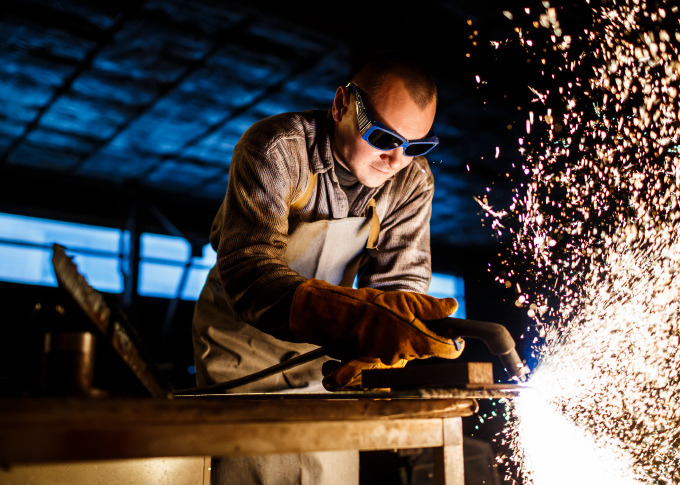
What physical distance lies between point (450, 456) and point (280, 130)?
3.74 feet

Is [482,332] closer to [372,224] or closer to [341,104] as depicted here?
[372,224]

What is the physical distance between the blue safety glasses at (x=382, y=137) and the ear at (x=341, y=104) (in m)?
0.07

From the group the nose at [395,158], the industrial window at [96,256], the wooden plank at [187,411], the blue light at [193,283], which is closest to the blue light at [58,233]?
the industrial window at [96,256]

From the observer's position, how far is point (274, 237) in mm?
1603

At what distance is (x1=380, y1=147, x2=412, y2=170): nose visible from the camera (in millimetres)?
1775

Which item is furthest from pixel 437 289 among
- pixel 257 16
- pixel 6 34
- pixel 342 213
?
pixel 342 213

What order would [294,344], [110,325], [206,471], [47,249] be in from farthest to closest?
[47,249]
[294,344]
[206,471]
[110,325]

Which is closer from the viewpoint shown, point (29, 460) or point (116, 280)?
point (29, 460)

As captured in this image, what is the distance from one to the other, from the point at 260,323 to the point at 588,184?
101 inches

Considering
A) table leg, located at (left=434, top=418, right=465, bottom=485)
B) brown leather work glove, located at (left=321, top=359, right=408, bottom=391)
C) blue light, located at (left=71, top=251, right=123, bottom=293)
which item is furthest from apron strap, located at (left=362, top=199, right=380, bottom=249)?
blue light, located at (left=71, top=251, right=123, bottom=293)

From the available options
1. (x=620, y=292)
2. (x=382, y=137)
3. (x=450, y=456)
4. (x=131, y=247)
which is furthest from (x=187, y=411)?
(x=131, y=247)

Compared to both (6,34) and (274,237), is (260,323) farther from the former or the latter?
(6,34)

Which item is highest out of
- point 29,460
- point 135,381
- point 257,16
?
point 257,16

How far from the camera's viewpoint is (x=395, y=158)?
1.79m
